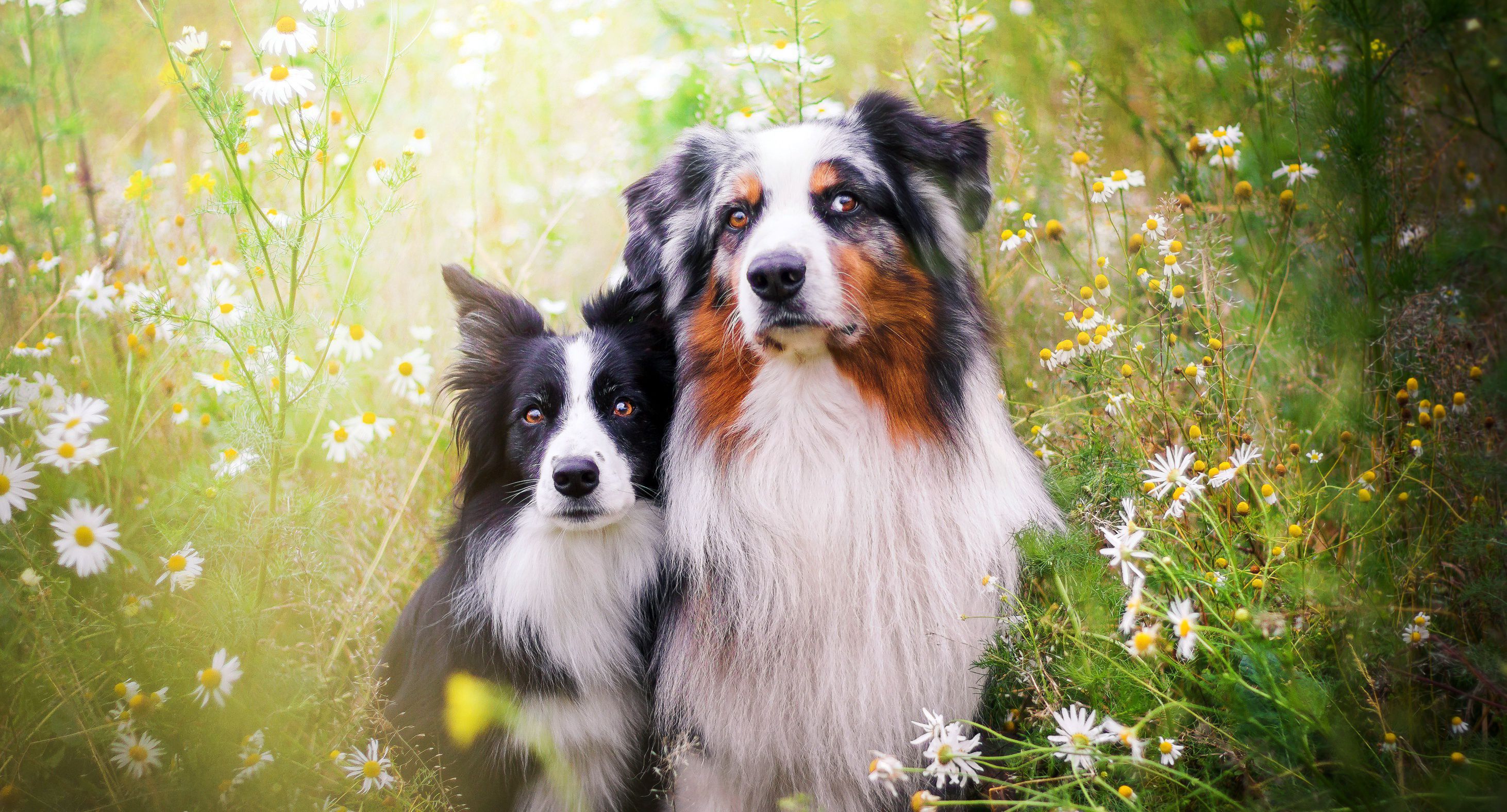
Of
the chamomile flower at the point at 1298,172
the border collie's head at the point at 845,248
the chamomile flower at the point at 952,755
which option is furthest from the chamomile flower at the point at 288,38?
the chamomile flower at the point at 1298,172

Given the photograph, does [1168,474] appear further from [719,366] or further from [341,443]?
[341,443]

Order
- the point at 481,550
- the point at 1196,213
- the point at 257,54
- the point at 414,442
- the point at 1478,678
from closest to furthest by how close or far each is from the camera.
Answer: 1. the point at 1478,678
2. the point at 257,54
3. the point at 481,550
4. the point at 1196,213
5. the point at 414,442

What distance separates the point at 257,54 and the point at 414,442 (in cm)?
220

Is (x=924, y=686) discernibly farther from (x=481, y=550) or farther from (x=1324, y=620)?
(x=481, y=550)

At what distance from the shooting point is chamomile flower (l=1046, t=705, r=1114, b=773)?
6.28ft

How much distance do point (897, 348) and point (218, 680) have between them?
2.09 meters

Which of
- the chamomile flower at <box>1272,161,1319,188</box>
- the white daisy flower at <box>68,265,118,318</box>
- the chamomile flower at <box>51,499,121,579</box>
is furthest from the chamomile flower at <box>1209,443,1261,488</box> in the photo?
the white daisy flower at <box>68,265,118,318</box>

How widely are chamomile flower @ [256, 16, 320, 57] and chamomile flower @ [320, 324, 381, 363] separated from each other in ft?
4.24

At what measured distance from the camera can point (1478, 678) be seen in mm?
2156

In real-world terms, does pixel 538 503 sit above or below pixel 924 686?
above

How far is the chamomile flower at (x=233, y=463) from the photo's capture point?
9.37ft

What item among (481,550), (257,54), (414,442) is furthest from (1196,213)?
(414,442)

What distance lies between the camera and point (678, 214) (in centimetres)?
306

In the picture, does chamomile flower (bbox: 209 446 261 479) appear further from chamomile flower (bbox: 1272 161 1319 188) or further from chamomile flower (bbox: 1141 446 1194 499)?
chamomile flower (bbox: 1272 161 1319 188)
